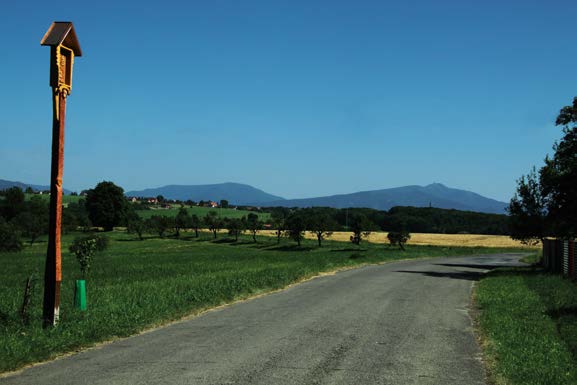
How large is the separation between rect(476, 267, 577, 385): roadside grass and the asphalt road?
469 mm

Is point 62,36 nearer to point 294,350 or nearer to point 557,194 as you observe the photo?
point 294,350

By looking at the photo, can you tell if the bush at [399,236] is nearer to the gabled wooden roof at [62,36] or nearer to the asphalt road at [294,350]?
the asphalt road at [294,350]

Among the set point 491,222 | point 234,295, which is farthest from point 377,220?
point 234,295

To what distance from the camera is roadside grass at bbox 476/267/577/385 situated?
8.87m

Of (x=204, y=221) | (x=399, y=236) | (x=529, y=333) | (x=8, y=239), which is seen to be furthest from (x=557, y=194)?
(x=204, y=221)

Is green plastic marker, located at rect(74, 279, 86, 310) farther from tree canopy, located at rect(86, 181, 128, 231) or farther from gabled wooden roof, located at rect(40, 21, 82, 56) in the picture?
tree canopy, located at rect(86, 181, 128, 231)

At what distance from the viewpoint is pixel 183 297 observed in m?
17.7

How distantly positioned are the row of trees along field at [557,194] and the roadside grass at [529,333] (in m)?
12.0

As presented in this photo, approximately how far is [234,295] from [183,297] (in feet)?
7.18

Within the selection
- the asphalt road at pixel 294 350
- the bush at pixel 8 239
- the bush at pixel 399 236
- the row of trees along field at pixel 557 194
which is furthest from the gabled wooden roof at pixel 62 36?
the bush at pixel 399 236

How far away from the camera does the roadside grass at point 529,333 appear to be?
887 cm

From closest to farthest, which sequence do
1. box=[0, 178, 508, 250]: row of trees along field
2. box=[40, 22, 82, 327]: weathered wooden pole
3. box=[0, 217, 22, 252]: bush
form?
box=[40, 22, 82, 327]: weathered wooden pole, box=[0, 217, 22, 252]: bush, box=[0, 178, 508, 250]: row of trees along field

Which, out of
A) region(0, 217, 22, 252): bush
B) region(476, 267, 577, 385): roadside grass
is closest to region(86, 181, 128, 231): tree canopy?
region(0, 217, 22, 252): bush

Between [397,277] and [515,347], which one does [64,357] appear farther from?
[397,277]
